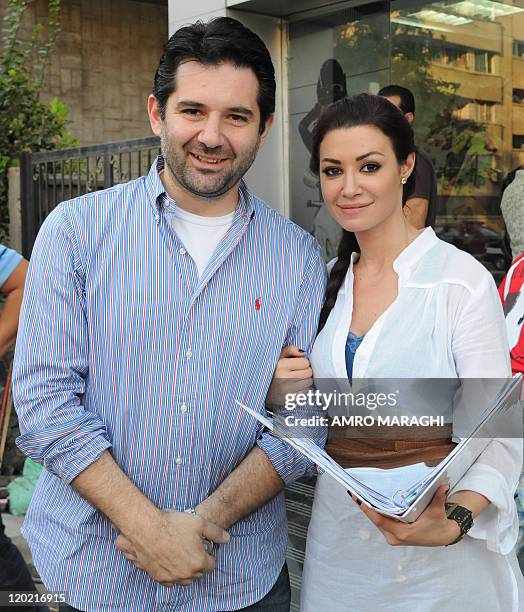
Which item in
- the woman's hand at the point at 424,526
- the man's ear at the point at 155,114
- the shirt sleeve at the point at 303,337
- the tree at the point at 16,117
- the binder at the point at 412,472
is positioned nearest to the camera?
the binder at the point at 412,472

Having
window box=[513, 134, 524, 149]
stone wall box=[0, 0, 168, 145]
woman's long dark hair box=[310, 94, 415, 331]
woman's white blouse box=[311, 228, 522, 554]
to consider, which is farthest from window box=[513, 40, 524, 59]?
stone wall box=[0, 0, 168, 145]

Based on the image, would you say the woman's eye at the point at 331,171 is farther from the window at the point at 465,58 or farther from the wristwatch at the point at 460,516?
the window at the point at 465,58

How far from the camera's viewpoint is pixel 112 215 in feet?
7.20

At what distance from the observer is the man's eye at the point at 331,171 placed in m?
2.24

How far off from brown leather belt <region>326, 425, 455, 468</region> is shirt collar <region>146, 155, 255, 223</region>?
690 mm

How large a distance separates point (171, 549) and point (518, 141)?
3.39m

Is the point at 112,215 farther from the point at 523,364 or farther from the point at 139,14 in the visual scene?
the point at 139,14

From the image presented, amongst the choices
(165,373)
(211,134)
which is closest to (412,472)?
(165,373)

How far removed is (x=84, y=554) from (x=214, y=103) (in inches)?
47.6

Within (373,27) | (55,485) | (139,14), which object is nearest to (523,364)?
(55,485)

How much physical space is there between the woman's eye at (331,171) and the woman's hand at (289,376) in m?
0.49

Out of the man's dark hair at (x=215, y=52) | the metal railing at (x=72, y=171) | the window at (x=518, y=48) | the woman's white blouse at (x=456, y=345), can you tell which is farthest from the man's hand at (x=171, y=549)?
the metal railing at (x=72, y=171)

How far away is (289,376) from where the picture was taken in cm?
217

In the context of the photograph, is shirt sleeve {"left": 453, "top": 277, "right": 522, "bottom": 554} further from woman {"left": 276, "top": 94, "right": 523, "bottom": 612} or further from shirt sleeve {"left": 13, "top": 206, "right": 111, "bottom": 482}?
shirt sleeve {"left": 13, "top": 206, "right": 111, "bottom": 482}
